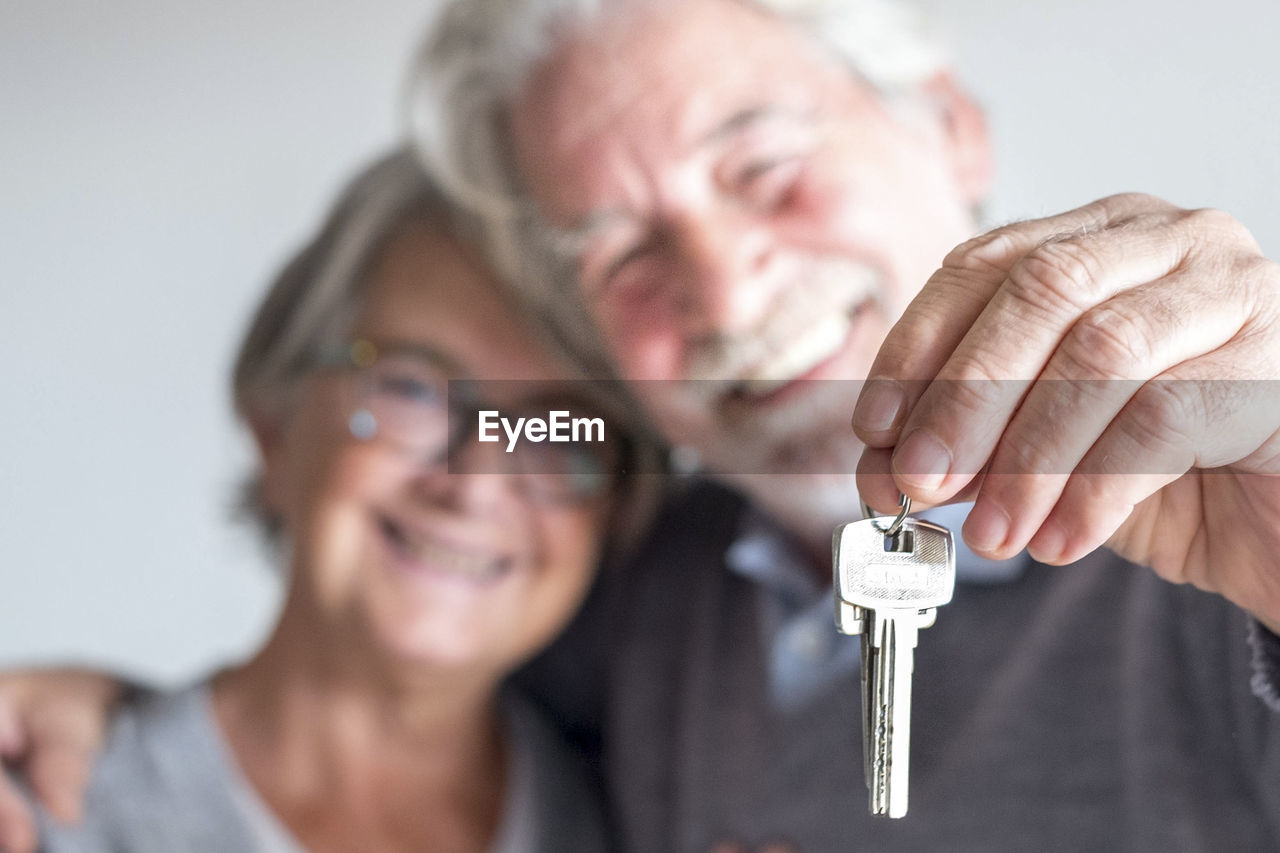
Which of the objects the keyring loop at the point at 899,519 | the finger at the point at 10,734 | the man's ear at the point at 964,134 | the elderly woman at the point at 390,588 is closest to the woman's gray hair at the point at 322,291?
the elderly woman at the point at 390,588

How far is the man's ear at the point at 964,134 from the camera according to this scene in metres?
0.61

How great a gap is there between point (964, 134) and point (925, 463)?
40cm

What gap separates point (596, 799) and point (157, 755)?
31cm

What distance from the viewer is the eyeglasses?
2.15 feet

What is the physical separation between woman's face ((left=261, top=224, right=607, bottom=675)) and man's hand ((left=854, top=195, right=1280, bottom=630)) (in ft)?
1.24

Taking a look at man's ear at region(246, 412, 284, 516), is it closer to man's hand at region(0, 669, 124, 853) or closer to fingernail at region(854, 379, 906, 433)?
man's hand at region(0, 669, 124, 853)

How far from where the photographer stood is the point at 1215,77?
1.92 feet

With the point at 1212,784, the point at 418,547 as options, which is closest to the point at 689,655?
the point at 418,547

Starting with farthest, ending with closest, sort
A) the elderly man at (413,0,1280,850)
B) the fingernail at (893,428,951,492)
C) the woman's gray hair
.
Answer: the woman's gray hair → the elderly man at (413,0,1280,850) → the fingernail at (893,428,951,492)

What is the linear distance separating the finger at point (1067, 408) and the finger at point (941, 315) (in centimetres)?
3

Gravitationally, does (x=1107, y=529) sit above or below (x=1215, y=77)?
below

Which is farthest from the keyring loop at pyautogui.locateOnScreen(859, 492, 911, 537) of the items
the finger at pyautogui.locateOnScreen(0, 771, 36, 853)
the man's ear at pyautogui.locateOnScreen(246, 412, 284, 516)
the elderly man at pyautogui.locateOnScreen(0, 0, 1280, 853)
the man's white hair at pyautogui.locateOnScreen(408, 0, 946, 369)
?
the finger at pyautogui.locateOnScreen(0, 771, 36, 853)

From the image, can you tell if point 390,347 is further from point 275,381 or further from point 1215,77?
point 1215,77

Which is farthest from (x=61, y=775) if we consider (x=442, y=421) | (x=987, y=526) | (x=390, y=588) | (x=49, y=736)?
(x=987, y=526)
